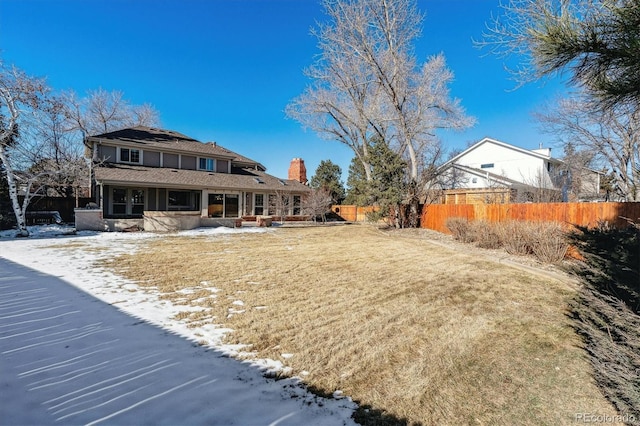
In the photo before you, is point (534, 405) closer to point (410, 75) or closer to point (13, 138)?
point (410, 75)

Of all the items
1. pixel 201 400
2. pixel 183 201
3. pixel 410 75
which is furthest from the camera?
pixel 183 201

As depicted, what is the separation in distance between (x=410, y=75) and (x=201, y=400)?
20181 mm

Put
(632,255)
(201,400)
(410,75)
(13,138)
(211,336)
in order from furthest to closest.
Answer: (410,75), (13,138), (211,336), (632,255), (201,400)

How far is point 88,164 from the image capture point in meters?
16.0

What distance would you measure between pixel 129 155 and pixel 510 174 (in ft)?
100

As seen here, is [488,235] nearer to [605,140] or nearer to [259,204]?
[605,140]

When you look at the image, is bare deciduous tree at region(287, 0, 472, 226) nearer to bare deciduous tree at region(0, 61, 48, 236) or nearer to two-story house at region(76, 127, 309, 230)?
two-story house at region(76, 127, 309, 230)

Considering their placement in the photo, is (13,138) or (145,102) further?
(145,102)

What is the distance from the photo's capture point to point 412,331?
3748mm

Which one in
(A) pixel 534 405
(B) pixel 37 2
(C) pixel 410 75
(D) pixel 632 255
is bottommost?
(A) pixel 534 405

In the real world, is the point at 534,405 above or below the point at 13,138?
below

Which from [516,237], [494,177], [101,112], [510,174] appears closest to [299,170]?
[101,112]

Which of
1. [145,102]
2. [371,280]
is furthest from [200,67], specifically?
[371,280]

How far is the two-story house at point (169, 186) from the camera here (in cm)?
1598
